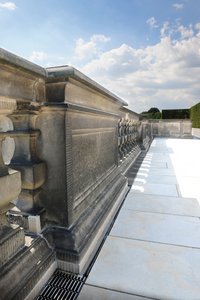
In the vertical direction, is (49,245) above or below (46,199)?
below

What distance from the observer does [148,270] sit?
140 cm

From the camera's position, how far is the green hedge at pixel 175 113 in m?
22.9

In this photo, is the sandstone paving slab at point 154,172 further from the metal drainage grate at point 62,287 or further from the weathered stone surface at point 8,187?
the weathered stone surface at point 8,187

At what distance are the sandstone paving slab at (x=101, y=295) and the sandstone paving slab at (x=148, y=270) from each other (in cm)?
3

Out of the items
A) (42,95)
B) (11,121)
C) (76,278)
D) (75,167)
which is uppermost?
(42,95)

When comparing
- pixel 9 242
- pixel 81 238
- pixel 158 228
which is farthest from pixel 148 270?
pixel 9 242

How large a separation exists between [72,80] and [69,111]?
19cm

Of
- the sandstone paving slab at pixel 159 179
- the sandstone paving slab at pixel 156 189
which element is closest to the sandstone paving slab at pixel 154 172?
the sandstone paving slab at pixel 159 179

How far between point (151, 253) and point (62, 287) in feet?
2.15

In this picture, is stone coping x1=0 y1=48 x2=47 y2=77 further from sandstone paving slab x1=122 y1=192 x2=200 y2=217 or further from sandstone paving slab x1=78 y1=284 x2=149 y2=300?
sandstone paving slab x1=122 y1=192 x2=200 y2=217

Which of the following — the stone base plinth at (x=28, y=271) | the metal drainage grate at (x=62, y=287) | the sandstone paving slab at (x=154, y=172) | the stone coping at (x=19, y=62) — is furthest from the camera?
the sandstone paving slab at (x=154, y=172)

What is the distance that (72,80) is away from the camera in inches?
55.7

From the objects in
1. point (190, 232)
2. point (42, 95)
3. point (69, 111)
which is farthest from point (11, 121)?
point (190, 232)

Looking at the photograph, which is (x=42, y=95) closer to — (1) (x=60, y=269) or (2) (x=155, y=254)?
(1) (x=60, y=269)
